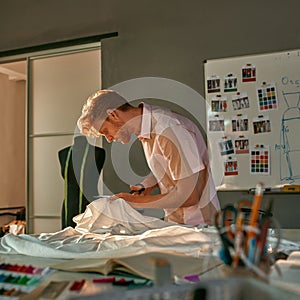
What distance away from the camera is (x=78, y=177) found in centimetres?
178

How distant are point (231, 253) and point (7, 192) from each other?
4.07m

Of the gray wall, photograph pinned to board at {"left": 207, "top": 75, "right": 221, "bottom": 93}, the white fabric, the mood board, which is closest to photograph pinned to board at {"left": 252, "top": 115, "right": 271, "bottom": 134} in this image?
the mood board

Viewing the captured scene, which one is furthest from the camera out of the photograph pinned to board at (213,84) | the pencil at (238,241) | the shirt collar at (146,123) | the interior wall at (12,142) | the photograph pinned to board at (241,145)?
the interior wall at (12,142)

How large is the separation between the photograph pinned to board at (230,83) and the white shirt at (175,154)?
120 cm

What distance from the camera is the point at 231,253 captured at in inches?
24.6

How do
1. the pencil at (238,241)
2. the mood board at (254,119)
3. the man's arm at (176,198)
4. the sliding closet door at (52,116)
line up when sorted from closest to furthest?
the pencil at (238,241) → the man's arm at (176,198) → the mood board at (254,119) → the sliding closet door at (52,116)

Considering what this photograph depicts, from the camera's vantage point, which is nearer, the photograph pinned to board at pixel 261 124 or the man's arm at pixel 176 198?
the man's arm at pixel 176 198

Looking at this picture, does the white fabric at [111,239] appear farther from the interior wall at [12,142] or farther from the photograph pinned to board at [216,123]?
the interior wall at [12,142]

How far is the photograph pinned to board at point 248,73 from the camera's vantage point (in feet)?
9.01

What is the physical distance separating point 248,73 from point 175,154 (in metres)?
1.44

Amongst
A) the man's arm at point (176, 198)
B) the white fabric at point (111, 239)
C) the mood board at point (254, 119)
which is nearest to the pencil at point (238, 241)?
the white fabric at point (111, 239)

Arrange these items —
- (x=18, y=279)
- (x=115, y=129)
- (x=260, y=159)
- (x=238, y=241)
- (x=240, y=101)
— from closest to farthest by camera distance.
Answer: (x=238, y=241), (x=18, y=279), (x=115, y=129), (x=260, y=159), (x=240, y=101)

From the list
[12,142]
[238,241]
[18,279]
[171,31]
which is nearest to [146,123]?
[18,279]

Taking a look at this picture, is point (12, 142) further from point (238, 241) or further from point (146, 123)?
point (238, 241)
